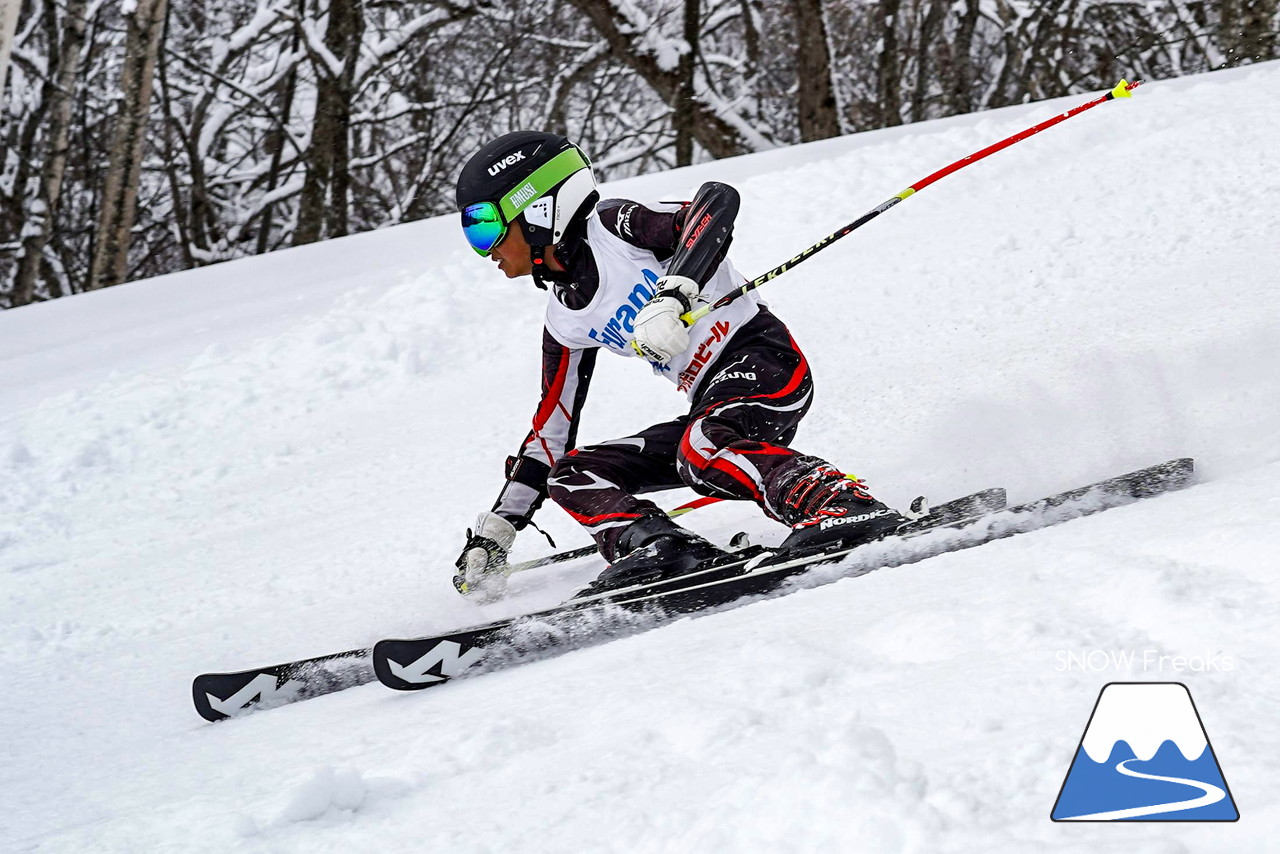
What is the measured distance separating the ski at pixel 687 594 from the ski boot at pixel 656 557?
84 millimetres

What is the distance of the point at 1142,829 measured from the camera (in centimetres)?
137

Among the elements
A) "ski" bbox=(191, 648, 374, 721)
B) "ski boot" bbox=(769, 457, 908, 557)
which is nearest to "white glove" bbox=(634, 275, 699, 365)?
"ski boot" bbox=(769, 457, 908, 557)

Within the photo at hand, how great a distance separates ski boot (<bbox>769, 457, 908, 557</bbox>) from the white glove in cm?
46

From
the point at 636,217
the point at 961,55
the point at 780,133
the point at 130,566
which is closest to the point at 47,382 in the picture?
the point at 130,566

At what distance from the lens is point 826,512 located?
2830mm

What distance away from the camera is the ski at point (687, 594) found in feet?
8.93

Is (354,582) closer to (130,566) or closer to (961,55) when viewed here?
(130,566)

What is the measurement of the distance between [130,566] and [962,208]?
4869 mm

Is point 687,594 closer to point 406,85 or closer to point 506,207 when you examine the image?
point 506,207

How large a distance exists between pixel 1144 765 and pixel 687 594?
4.66 feet

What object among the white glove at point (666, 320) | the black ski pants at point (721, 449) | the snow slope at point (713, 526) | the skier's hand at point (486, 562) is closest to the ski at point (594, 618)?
the snow slope at point (713, 526)

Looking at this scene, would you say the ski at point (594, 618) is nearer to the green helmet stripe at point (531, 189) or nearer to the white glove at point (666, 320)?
the white glove at point (666, 320)

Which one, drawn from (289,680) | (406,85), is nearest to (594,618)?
(289,680)

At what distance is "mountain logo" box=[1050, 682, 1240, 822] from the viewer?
1394 mm
